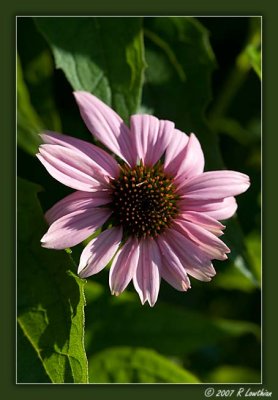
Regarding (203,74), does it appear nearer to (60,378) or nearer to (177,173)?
(177,173)

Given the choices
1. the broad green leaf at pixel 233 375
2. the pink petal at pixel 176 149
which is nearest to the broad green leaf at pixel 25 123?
the pink petal at pixel 176 149

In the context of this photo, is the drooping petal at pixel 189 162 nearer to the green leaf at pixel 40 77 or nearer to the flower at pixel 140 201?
the flower at pixel 140 201

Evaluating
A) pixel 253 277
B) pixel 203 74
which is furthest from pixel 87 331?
pixel 203 74

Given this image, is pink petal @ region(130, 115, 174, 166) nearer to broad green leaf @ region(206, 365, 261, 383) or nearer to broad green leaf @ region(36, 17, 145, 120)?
broad green leaf @ region(36, 17, 145, 120)

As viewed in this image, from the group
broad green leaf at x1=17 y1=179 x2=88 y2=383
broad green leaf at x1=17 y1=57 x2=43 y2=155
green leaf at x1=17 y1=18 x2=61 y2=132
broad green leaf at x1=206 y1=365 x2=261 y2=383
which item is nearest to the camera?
broad green leaf at x1=17 y1=179 x2=88 y2=383

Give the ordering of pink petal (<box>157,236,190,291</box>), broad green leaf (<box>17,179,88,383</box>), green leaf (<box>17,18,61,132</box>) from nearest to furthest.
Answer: broad green leaf (<box>17,179,88,383</box>), pink petal (<box>157,236,190,291</box>), green leaf (<box>17,18,61,132</box>)

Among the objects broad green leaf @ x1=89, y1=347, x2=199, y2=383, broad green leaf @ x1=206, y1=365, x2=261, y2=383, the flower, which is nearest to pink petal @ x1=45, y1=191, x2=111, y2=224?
the flower

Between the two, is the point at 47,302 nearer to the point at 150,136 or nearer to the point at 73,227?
the point at 73,227

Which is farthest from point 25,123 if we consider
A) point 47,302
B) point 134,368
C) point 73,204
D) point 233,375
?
point 233,375
